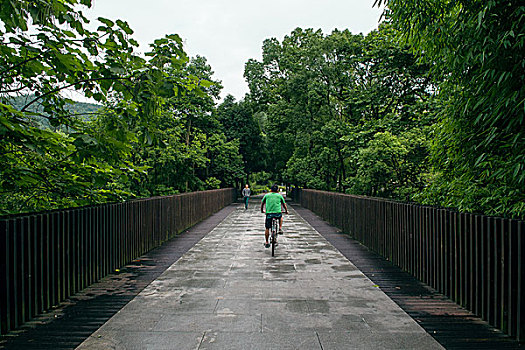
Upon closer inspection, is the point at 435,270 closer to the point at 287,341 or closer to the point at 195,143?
the point at 287,341

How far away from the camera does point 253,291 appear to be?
6.86 meters

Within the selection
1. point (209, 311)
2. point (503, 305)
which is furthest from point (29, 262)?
point (503, 305)

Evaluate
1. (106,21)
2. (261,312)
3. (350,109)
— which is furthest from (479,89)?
(350,109)

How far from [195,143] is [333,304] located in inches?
1162

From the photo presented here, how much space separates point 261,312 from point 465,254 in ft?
10.4

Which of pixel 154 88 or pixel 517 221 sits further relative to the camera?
pixel 154 88

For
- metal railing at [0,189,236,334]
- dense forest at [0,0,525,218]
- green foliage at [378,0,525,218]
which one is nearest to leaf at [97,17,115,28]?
dense forest at [0,0,525,218]

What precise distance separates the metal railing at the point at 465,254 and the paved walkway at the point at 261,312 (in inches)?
40.2

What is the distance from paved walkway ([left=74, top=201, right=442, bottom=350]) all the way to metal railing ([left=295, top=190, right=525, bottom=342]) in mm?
1022

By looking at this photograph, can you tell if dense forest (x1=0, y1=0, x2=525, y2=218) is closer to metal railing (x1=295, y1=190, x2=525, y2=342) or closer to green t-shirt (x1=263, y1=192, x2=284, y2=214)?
metal railing (x1=295, y1=190, x2=525, y2=342)

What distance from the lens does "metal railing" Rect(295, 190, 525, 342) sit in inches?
187

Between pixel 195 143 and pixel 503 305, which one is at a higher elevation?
pixel 195 143

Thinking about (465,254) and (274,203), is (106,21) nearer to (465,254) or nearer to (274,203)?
(465,254)

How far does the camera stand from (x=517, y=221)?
474cm
